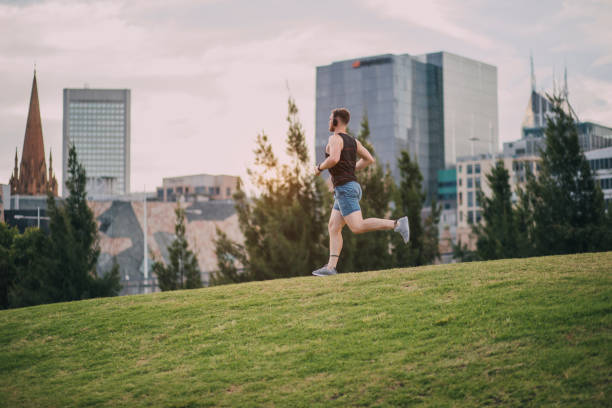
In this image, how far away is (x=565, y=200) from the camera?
2541 centimetres

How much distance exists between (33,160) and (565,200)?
517ft

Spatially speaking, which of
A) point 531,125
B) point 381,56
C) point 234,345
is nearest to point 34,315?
point 234,345

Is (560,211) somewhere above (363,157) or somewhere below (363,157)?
below

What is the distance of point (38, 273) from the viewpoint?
90.7 feet

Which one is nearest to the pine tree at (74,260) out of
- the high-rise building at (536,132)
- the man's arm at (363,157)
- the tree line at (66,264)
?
the tree line at (66,264)

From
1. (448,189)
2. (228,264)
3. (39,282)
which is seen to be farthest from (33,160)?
(228,264)

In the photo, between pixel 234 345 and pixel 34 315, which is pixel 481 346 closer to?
pixel 234 345

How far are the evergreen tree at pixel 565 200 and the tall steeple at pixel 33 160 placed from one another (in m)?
136

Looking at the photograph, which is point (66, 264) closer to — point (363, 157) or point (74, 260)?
point (74, 260)

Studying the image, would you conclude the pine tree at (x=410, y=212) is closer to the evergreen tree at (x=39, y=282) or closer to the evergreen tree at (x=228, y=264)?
the evergreen tree at (x=228, y=264)

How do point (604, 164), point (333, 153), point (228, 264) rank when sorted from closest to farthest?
point (333, 153) < point (228, 264) < point (604, 164)

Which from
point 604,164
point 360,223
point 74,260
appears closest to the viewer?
point 360,223

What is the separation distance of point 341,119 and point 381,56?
15311cm

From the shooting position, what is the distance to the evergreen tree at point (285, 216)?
78.5ft
